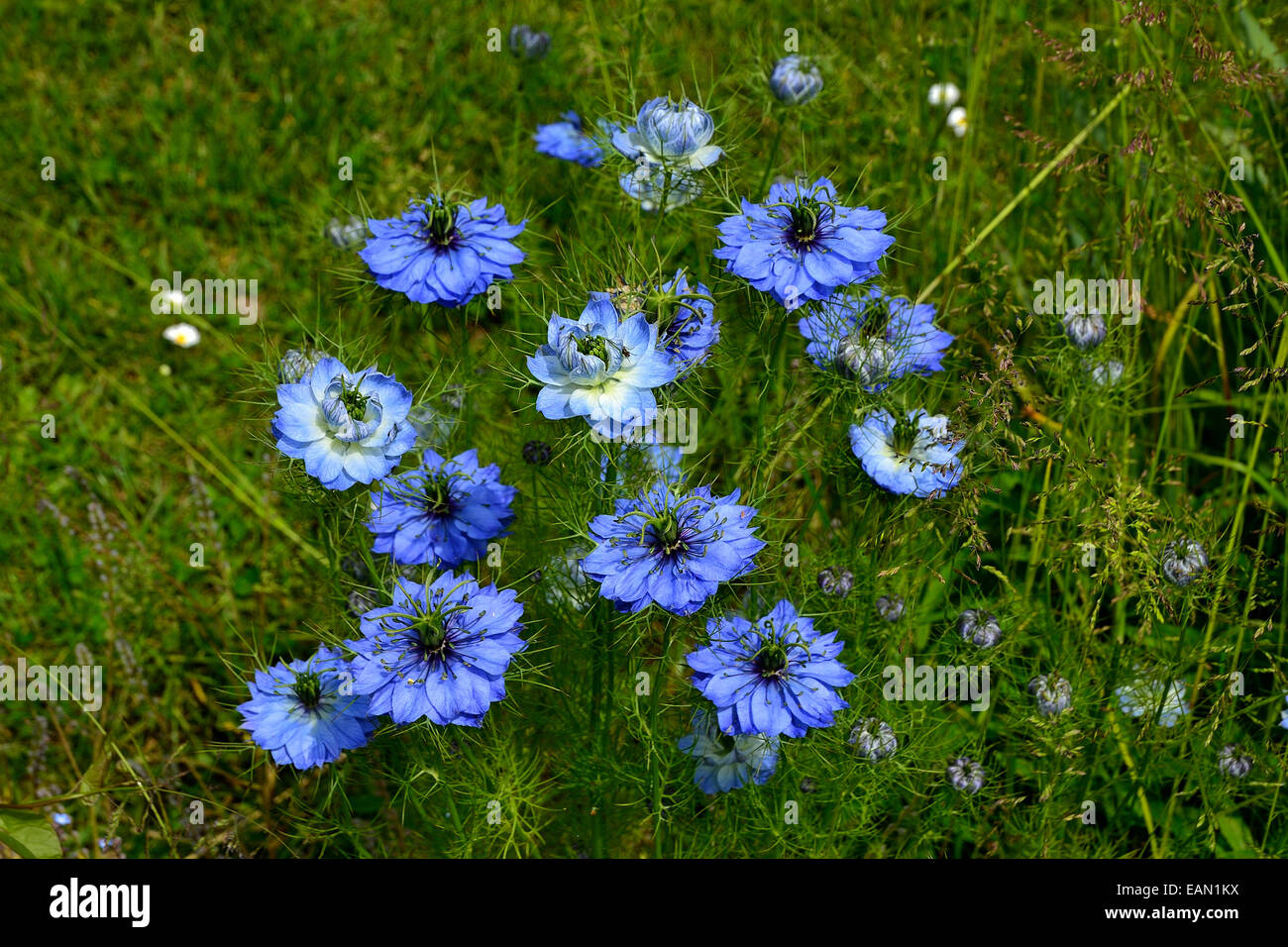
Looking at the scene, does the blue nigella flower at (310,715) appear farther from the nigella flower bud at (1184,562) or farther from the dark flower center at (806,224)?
the nigella flower bud at (1184,562)

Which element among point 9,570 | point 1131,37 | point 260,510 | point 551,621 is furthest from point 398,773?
point 1131,37

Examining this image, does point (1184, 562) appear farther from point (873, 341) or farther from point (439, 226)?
Result: point (439, 226)

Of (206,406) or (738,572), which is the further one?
(206,406)

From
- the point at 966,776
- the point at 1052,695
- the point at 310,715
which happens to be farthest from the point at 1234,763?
the point at 310,715

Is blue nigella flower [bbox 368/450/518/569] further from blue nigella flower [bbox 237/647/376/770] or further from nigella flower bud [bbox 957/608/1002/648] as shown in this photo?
nigella flower bud [bbox 957/608/1002/648]

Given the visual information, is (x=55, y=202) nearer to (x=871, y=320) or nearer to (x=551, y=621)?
(x=551, y=621)

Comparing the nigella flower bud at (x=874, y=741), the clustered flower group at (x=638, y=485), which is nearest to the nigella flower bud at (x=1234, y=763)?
the clustered flower group at (x=638, y=485)
